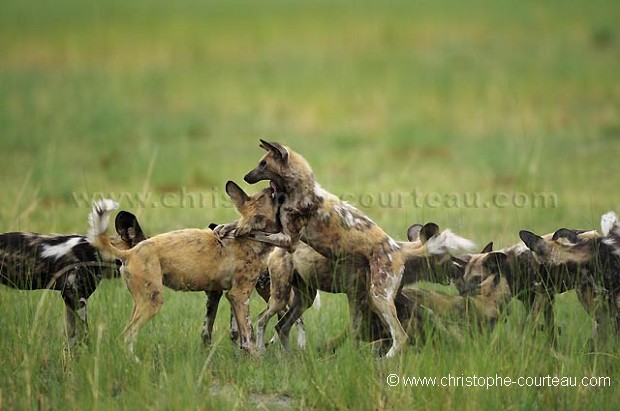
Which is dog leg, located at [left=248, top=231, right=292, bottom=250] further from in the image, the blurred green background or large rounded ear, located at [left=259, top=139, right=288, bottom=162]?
the blurred green background

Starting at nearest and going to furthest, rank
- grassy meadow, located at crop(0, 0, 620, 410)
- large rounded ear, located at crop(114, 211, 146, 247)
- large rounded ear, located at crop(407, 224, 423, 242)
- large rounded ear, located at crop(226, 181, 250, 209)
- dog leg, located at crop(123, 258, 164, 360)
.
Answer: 1. grassy meadow, located at crop(0, 0, 620, 410)
2. dog leg, located at crop(123, 258, 164, 360)
3. large rounded ear, located at crop(226, 181, 250, 209)
4. large rounded ear, located at crop(114, 211, 146, 247)
5. large rounded ear, located at crop(407, 224, 423, 242)

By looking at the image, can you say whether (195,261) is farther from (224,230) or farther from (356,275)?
(356,275)

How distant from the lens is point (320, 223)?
25.3 ft

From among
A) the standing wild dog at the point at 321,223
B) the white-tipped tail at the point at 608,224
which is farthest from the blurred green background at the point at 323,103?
the standing wild dog at the point at 321,223

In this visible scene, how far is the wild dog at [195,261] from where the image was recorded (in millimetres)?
7004

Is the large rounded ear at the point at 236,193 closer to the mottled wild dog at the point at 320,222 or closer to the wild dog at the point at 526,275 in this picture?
the mottled wild dog at the point at 320,222

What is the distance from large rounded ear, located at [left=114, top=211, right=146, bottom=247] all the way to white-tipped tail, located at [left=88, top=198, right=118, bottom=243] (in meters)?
0.60

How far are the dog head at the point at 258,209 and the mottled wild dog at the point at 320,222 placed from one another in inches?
2.0

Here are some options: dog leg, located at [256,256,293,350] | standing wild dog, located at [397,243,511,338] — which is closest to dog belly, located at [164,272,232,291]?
dog leg, located at [256,256,293,350]

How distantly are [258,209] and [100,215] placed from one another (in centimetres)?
121

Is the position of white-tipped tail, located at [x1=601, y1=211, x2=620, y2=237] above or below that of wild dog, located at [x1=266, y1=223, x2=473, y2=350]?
above

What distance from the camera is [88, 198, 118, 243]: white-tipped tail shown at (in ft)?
22.5

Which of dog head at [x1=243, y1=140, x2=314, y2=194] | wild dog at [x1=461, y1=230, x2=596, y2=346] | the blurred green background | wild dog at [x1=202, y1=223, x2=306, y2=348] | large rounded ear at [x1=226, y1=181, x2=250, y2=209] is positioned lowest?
wild dog at [x1=202, y1=223, x2=306, y2=348]

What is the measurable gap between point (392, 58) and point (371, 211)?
32.7 feet
